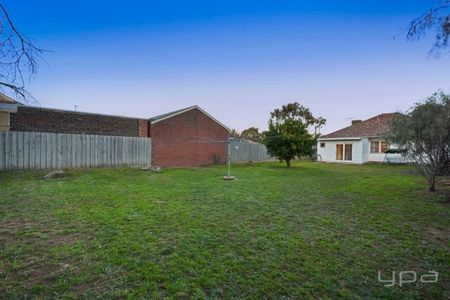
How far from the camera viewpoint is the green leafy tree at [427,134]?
6.86 meters

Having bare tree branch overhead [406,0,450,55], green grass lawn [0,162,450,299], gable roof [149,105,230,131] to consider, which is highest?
gable roof [149,105,230,131]

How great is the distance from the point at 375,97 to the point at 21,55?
18.3m

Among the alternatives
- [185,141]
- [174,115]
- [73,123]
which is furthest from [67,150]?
[185,141]

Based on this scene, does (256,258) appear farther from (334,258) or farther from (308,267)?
(334,258)

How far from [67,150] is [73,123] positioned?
1590 millimetres

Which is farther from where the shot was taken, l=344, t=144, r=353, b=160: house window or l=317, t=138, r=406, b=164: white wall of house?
l=344, t=144, r=353, b=160: house window

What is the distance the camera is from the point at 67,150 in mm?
11312

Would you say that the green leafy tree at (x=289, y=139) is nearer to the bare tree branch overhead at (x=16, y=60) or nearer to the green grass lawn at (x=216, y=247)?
the green grass lawn at (x=216, y=247)

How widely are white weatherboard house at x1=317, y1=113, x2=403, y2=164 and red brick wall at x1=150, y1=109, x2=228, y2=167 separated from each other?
10802mm

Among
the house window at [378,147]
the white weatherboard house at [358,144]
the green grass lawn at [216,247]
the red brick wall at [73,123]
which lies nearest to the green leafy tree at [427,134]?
the green grass lawn at [216,247]

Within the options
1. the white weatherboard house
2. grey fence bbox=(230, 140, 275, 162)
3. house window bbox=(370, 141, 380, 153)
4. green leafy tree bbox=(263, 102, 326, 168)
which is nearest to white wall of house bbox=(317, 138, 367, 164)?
the white weatherboard house

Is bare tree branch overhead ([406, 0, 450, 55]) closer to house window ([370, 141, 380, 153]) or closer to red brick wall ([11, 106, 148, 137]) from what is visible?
red brick wall ([11, 106, 148, 137])

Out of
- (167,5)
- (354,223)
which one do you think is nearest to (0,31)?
(354,223)

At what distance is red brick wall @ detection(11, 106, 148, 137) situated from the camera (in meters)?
10.8
